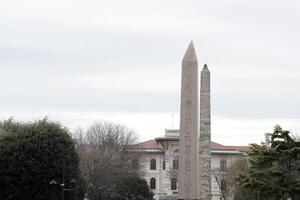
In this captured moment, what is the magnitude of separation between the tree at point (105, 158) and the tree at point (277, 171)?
26063 mm

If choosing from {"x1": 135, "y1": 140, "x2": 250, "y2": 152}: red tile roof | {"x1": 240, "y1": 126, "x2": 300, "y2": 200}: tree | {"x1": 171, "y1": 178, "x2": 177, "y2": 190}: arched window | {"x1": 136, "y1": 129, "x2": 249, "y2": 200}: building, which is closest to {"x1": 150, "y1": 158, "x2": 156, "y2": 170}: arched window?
{"x1": 136, "y1": 129, "x2": 249, "y2": 200}: building

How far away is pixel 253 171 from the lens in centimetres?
3353

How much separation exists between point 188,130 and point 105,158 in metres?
46.0

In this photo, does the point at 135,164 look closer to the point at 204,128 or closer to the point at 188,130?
the point at 204,128

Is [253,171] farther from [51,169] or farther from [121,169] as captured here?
[121,169]

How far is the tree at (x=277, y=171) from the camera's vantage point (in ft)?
106

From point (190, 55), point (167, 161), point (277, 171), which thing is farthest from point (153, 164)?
point (190, 55)

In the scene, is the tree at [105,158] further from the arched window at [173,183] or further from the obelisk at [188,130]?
the obelisk at [188,130]

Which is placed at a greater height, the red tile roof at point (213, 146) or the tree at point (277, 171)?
the red tile roof at point (213, 146)

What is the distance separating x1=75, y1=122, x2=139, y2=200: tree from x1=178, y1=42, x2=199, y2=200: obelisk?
3859cm

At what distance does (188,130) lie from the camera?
1869 cm

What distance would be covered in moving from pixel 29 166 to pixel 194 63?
23162 millimetres

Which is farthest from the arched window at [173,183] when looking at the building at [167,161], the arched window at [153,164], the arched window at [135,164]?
the arched window at [135,164]

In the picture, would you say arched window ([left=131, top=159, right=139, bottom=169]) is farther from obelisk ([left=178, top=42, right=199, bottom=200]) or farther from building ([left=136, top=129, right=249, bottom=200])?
obelisk ([left=178, top=42, right=199, bottom=200])
